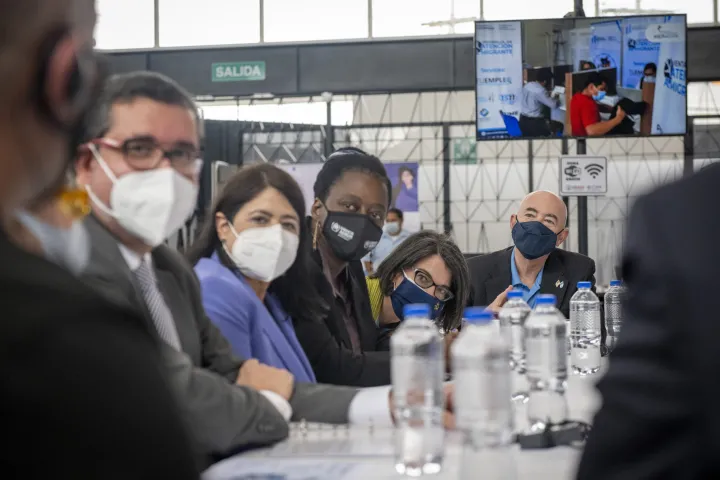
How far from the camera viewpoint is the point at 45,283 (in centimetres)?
60

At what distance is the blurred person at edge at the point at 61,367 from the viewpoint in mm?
566

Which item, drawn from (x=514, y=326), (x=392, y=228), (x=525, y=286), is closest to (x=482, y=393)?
(x=514, y=326)

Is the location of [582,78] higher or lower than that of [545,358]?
higher

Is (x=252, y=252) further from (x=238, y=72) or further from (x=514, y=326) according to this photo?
(x=238, y=72)

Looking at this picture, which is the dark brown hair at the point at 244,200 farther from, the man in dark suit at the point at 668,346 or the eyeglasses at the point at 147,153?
the man in dark suit at the point at 668,346

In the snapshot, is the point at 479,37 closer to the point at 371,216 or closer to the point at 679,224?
the point at 371,216

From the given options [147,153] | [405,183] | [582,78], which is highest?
[582,78]

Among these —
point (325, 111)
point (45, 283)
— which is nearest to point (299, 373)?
point (45, 283)

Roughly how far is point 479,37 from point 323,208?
5304 millimetres

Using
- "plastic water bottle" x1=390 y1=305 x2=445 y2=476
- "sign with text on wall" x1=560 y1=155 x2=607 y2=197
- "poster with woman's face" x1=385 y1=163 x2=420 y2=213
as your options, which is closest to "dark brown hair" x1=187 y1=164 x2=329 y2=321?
"plastic water bottle" x1=390 y1=305 x2=445 y2=476

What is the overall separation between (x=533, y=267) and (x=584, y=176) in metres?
2.29

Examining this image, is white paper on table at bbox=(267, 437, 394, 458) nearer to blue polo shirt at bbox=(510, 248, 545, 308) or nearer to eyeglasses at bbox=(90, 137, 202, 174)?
eyeglasses at bbox=(90, 137, 202, 174)

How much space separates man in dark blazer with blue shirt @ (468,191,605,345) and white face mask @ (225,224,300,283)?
255 centimetres

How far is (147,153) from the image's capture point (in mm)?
2045
